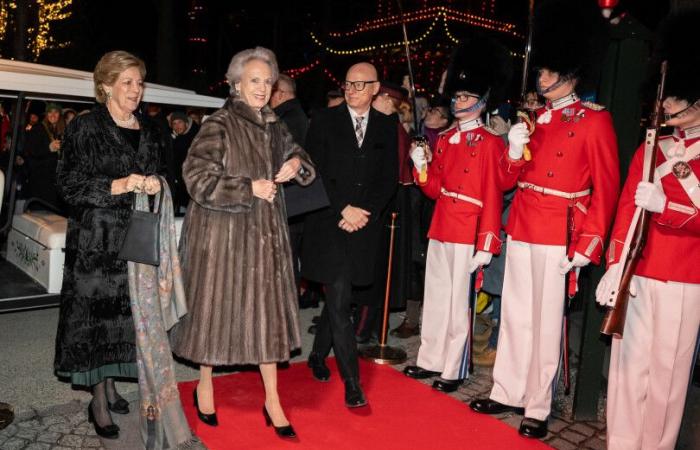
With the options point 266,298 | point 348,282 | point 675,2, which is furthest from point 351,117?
point 675,2

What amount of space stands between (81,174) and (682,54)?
3.31 m

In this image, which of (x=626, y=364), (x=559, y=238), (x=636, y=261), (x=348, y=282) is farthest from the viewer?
(x=348, y=282)

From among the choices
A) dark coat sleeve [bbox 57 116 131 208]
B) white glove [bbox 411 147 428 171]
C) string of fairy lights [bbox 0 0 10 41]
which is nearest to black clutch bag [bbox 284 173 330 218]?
white glove [bbox 411 147 428 171]

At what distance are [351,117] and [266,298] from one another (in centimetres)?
148

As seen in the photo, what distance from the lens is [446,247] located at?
16.0ft

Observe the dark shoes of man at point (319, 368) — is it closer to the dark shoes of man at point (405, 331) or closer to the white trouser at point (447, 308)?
the white trouser at point (447, 308)

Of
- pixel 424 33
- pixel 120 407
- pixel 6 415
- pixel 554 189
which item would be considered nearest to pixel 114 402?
pixel 120 407

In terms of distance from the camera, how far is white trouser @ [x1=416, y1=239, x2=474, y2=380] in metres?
4.84

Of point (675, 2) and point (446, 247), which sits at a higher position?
point (675, 2)

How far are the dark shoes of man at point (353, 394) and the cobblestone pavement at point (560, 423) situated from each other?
745mm

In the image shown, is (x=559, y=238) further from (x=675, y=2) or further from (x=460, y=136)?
(x=675, y=2)

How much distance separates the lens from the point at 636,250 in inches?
138

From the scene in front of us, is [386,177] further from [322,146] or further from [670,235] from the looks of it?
[670,235]

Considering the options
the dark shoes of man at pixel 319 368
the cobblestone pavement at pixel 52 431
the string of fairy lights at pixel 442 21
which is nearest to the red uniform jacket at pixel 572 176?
the dark shoes of man at pixel 319 368
